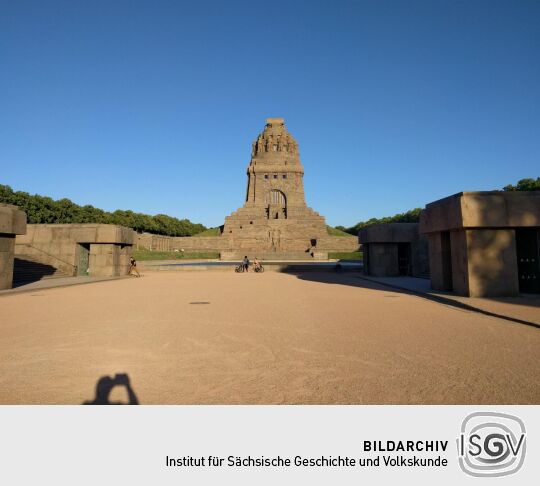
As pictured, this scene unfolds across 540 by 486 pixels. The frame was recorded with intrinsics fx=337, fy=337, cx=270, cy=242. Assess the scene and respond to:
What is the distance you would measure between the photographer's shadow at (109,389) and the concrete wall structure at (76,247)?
18.4 m

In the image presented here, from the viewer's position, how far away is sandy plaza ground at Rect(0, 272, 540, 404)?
137 inches

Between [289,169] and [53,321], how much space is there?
65833mm

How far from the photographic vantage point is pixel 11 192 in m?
54.5

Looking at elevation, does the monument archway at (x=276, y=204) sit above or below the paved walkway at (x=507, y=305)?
above

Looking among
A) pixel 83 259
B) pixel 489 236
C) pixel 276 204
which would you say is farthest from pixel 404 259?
pixel 276 204

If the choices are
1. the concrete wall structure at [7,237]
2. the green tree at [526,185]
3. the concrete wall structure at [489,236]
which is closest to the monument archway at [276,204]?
the green tree at [526,185]

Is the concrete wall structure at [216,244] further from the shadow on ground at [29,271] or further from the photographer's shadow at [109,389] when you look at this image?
the photographer's shadow at [109,389]

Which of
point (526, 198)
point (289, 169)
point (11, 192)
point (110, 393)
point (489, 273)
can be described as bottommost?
Result: point (110, 393)

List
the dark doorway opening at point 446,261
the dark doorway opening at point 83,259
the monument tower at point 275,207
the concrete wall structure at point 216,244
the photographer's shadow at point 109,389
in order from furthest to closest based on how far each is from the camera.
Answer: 1. the monument tower at point 275,207
2. the concrete wall structure at point 216,244
3. the dark doorway opening at point 83,259
4. the dark doorway opening at point 446,261
5. the photographer's shadow at point 109,389

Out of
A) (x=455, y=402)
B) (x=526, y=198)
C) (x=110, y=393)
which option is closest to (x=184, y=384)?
(x=110, y=393)

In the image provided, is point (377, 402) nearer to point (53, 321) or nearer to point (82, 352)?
point (82, 352)

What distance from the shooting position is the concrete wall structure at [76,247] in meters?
20.7

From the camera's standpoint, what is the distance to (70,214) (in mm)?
62719
